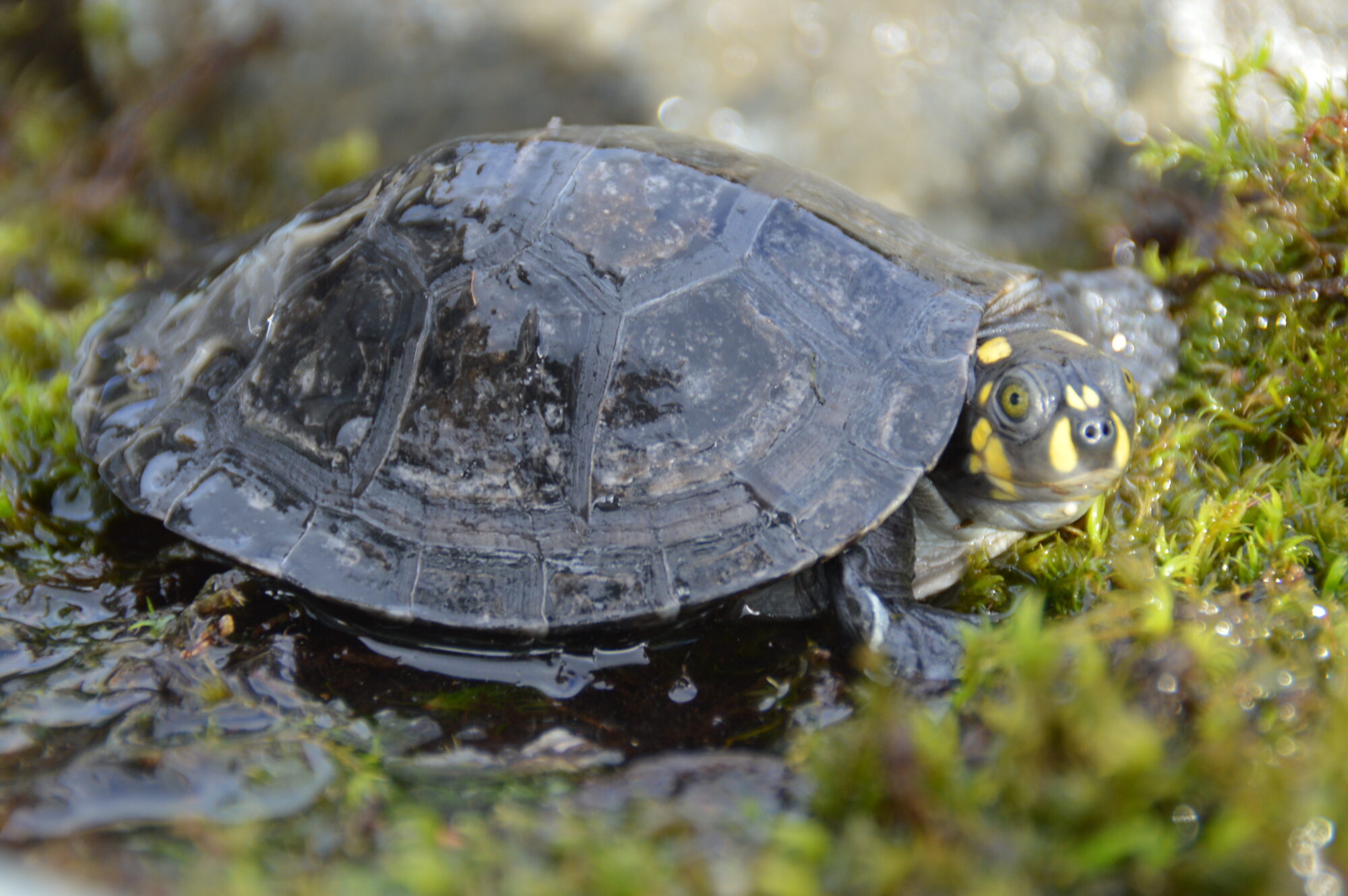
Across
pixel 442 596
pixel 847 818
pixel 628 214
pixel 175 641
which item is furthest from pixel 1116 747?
pixel 175 641

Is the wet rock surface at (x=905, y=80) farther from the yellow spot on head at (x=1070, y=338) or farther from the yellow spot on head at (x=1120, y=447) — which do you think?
the yellow spot on head at (x=1120, y=447)

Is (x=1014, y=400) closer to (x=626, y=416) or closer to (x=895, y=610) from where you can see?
(x=895, y=610)

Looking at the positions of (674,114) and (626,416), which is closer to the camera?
(626,416)

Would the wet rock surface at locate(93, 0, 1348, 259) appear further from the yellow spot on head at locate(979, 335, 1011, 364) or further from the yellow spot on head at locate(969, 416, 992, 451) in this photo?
the yellow spot on head at locate(969, 416, 992, 451)

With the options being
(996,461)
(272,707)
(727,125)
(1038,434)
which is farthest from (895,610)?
(727,125)

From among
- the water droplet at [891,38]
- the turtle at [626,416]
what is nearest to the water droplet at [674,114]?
the water droplet at [891,38]

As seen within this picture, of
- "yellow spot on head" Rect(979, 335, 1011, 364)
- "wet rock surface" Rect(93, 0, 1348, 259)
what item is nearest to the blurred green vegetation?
"yellow spot on head" Rect(979, 335, 1011, 364)
